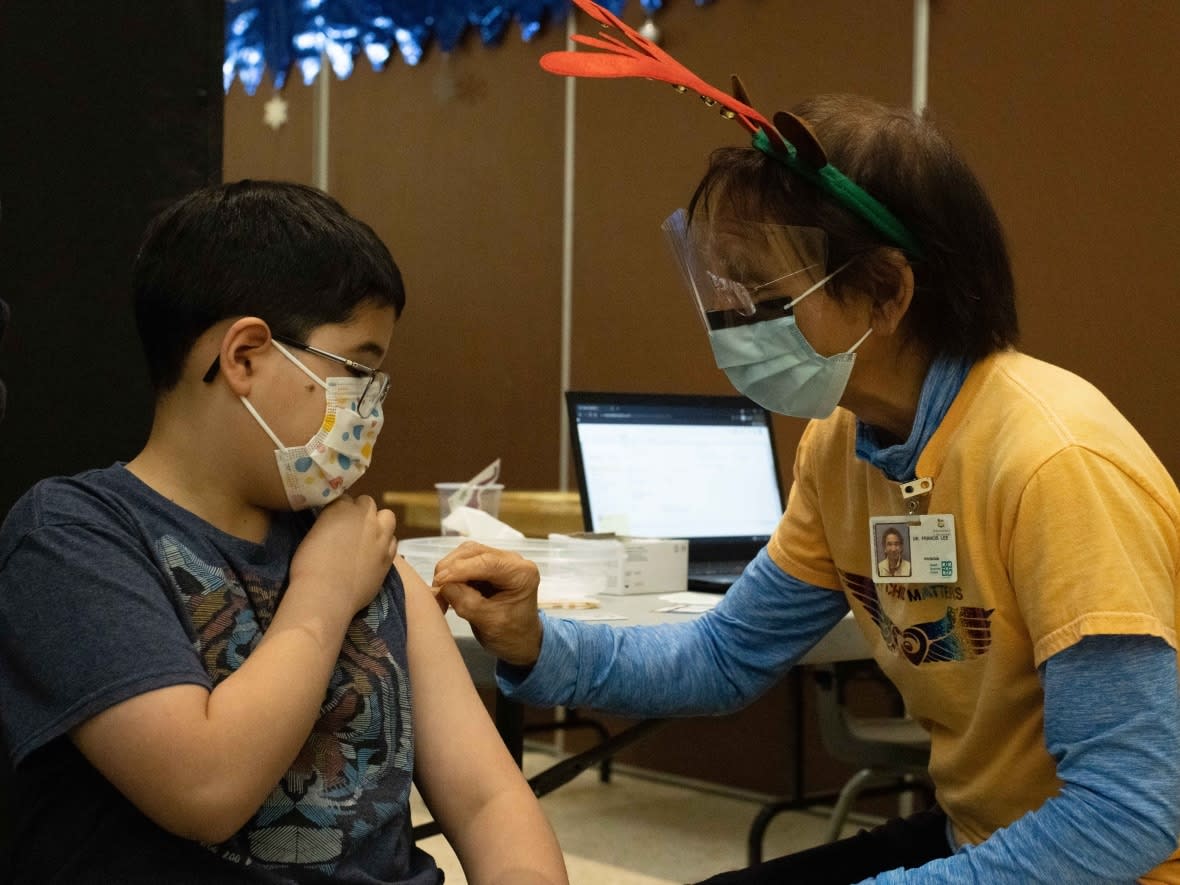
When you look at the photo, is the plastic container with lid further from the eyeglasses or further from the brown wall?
the brown wall

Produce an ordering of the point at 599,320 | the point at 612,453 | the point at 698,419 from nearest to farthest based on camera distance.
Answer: the point at 612,453 → the point at 698,419 → the point at 599,320

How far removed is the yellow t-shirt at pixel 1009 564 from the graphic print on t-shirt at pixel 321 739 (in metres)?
0.52

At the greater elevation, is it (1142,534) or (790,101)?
(790,101)

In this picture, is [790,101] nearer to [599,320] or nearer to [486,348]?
[599,320]

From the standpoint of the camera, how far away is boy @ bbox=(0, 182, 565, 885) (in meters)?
0.94

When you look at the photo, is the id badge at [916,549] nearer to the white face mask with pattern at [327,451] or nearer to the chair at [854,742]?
the white face mask with pattern at [327,451]

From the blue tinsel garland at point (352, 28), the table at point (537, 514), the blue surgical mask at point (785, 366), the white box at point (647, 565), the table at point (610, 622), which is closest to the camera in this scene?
the blue surgical mask at point (785, 366)

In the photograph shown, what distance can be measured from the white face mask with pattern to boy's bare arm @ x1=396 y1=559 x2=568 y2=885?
0.16 metres

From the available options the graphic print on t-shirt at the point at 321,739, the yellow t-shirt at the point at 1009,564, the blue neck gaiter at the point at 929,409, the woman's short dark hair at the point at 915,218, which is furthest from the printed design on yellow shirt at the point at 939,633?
the graphic print on t-shirt at the point at 321,739

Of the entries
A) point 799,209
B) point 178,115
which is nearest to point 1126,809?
point 799,209

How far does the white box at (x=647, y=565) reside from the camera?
2.16 m

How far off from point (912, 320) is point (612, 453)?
1328mm

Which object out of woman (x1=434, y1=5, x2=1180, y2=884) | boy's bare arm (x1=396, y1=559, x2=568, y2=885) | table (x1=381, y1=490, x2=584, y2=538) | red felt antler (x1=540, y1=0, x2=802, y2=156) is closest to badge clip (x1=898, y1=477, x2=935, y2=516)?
woman (x1=434, y1=5, x2=1180, y2=884)

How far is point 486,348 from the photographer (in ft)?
14.0
